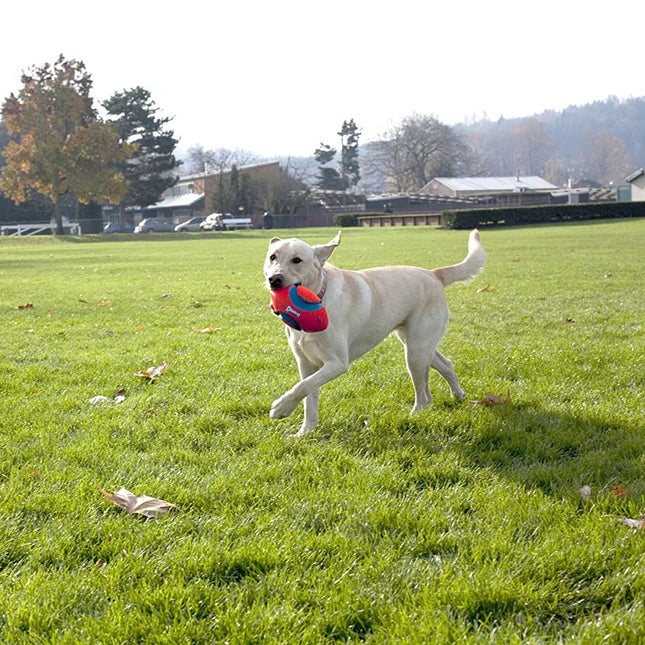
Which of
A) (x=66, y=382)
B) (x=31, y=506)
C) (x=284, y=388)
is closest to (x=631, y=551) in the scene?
(x=31, y=506)

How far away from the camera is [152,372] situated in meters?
6.16

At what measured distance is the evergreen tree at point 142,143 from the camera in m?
74.5

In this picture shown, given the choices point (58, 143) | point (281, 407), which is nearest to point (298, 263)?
point (281, 407)

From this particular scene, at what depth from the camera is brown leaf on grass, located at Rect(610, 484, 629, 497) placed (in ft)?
11.1

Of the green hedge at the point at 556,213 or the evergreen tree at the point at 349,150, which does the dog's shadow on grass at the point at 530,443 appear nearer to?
the green hedge at the point at 556,213

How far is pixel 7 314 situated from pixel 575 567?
32.5 ft

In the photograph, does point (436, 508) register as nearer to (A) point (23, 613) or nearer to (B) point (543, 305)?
(A) point (23, 613)

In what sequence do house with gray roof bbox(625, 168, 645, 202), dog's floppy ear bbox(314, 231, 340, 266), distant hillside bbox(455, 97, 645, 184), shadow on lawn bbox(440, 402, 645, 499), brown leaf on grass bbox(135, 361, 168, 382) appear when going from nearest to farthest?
shadow on lawn bbox(440, 402, 645, 499) < dog's floppy ear bbox(314, 231, 340, 266) < brown leaf on grass bbox(135, 361, 168, 382) < house with gray roof bbox(625, 168, 645, 202) < distant hillside bbox(455, 97, 645, 184)

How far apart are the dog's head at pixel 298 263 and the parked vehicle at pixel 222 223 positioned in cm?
6392

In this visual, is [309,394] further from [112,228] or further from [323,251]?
[112,228]

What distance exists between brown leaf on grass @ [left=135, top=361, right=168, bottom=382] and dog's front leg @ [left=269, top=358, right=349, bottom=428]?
6.24ft

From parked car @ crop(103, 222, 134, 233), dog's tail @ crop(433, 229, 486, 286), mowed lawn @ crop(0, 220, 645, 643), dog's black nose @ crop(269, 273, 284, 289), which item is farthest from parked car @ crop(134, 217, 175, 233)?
dog's black nose @ crop(269, 273, 284, 289)

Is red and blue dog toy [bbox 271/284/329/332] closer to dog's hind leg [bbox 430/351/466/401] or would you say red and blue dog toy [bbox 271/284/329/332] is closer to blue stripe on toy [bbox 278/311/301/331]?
blue stripe on toy [bbox 278/311/301/331]

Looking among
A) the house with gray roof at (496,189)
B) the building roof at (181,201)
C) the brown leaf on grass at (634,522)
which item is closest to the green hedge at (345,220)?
the building roof at (181,201)
